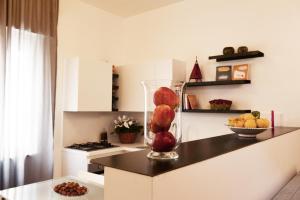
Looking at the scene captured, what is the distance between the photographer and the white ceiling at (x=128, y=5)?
3787 millimetres

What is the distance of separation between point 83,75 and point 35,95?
0.64 metres

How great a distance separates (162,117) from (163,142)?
0.11 m

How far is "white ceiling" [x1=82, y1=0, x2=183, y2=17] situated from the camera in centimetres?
379

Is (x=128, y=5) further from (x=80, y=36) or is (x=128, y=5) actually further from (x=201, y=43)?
(x=201, y=43)

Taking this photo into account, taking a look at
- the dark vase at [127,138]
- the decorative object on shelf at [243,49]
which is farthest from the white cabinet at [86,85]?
the decorative object on shelf at [243,49]

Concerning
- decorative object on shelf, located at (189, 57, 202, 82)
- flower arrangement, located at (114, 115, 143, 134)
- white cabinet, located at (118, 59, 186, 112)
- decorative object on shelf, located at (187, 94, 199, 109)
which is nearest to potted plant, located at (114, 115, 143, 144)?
flower arrangement, located at (114, 115, 143, 134)

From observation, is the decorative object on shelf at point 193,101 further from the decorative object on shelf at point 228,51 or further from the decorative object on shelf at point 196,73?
the decorative object on shelf at point 228,51

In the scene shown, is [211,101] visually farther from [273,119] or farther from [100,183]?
[100,183]

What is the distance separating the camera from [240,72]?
3.10 meters

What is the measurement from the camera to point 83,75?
3.43 metres

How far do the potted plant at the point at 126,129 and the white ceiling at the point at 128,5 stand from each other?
1.69 meters

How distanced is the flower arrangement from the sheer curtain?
3.49ft

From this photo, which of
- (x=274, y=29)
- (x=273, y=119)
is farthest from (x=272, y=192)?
(x=274, y=29)

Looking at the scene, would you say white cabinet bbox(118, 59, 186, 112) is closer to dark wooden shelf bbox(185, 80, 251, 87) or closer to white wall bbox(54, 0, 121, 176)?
dark wooden shelf bbox(185, 80, 251, 87)
